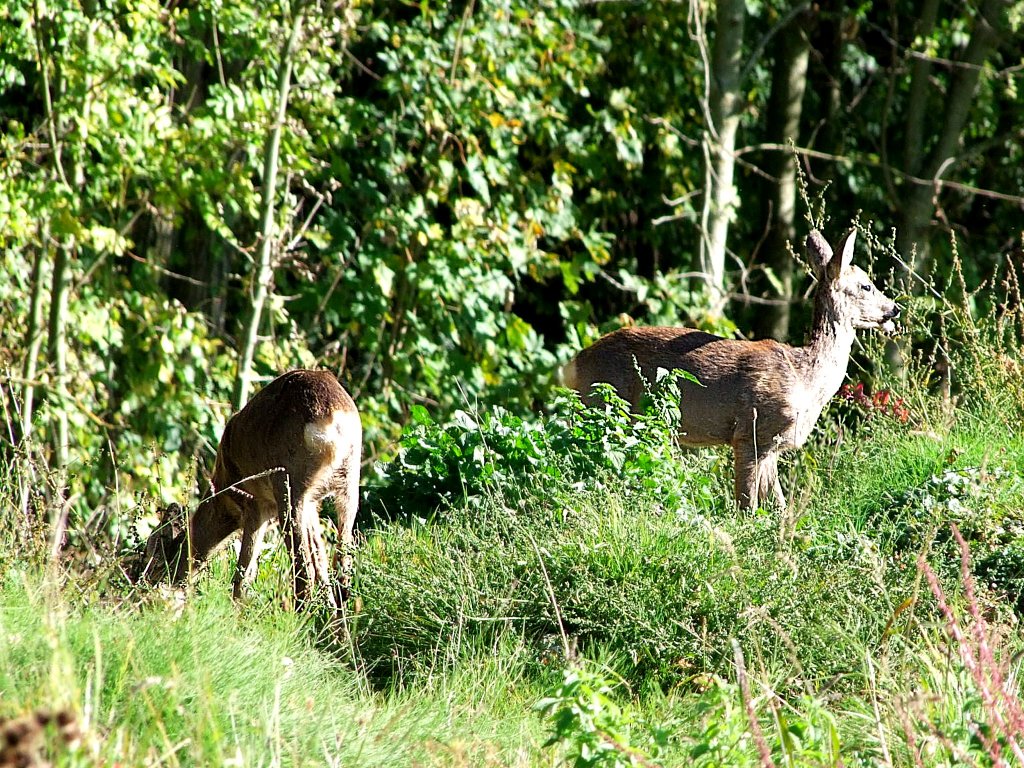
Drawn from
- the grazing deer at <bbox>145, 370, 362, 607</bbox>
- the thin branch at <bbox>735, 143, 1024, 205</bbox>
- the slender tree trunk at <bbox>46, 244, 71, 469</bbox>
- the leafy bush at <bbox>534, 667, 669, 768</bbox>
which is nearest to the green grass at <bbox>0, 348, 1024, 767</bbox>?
the leafy bush at <bbox>534, 667, 669, 768</bbox>

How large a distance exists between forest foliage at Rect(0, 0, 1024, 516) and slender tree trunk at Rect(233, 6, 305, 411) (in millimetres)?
35

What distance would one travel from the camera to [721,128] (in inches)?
504

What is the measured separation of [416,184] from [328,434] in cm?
639

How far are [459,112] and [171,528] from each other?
231 inches

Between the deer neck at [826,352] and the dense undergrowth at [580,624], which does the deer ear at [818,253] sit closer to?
the deer neck at [826,352]

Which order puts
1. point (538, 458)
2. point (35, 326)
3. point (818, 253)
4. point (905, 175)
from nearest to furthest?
point (538, 458) → point (818, 253) → point (35, 326) → point (905, 175)

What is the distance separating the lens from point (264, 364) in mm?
11305

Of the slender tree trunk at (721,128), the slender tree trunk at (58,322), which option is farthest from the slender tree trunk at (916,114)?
the slender tree trunk at (58,322)

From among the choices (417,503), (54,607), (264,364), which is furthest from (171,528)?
(264,364)

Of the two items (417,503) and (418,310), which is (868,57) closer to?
(418,310)

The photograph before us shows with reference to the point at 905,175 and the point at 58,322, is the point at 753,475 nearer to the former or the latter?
the point at 58,322

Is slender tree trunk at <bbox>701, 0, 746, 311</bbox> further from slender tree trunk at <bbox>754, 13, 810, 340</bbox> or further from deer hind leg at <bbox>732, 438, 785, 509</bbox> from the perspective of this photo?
deer hind leg at <bbox>732, 438, 785, 509</bbox>

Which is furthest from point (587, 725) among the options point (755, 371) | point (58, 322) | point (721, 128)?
point (721, 128)

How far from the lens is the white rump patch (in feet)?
20.4
